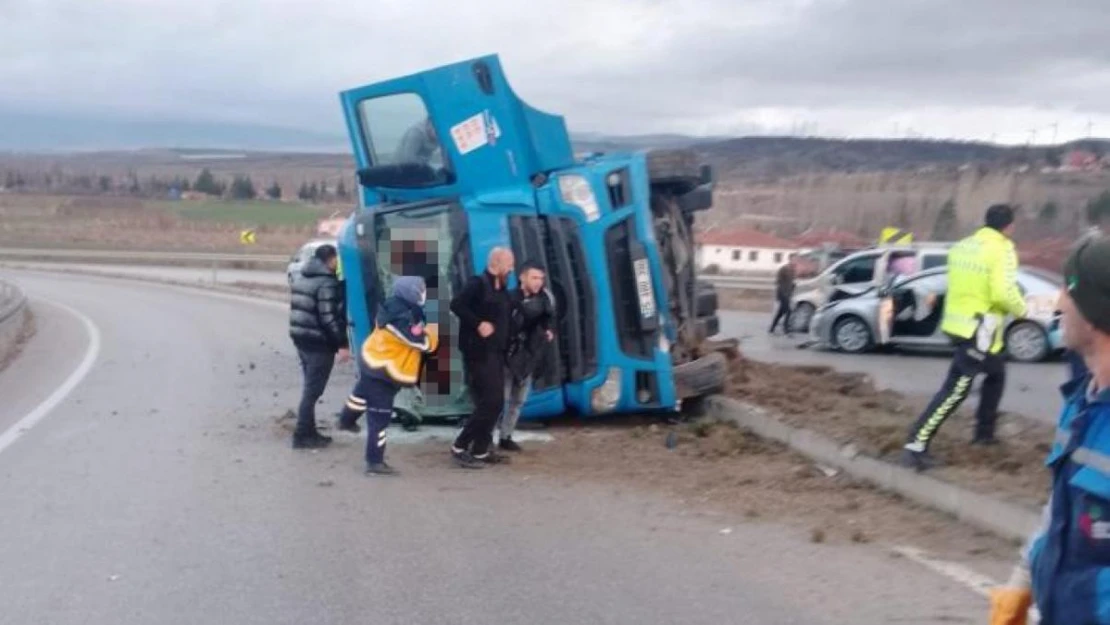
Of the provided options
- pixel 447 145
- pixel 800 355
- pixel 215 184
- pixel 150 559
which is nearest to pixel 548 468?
pixel 447 145

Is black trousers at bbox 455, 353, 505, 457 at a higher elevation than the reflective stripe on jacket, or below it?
below

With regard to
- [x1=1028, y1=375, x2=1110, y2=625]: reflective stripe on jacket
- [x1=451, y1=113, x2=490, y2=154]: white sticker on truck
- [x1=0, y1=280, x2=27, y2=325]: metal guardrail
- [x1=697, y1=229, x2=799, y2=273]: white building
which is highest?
[x1=451, y1=113, x2=490, y2=154]: white sticker on truck

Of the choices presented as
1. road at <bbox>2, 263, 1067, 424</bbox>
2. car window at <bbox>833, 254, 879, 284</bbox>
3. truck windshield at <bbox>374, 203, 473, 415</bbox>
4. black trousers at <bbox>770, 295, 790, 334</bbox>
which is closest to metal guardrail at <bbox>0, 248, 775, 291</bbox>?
road at <bbox>2, 263, 1067, 424</bbox>

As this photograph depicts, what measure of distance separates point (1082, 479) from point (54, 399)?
13535 millimetres

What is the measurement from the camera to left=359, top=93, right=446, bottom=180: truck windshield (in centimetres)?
1159

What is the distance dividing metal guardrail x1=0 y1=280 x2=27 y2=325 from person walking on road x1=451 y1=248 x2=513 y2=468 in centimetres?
1299

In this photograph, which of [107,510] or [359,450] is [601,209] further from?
[107,510]

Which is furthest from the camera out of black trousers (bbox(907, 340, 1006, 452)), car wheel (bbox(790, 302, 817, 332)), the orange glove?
car wheel (bbox(790, 302, 817, 332))

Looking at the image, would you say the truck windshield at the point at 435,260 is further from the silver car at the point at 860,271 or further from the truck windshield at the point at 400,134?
the silver car at the point at 860,271

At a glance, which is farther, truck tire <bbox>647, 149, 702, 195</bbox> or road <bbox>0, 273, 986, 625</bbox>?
truck tire <bbox>647, 149, 702, 195</bbox>

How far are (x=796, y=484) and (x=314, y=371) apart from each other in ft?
13.3

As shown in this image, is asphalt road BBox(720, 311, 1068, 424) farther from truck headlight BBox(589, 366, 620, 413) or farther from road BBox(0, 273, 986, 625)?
road BBox(0, 273, 986, 625)

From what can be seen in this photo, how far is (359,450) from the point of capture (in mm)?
11445

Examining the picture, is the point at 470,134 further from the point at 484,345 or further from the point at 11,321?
the point at 11,321
